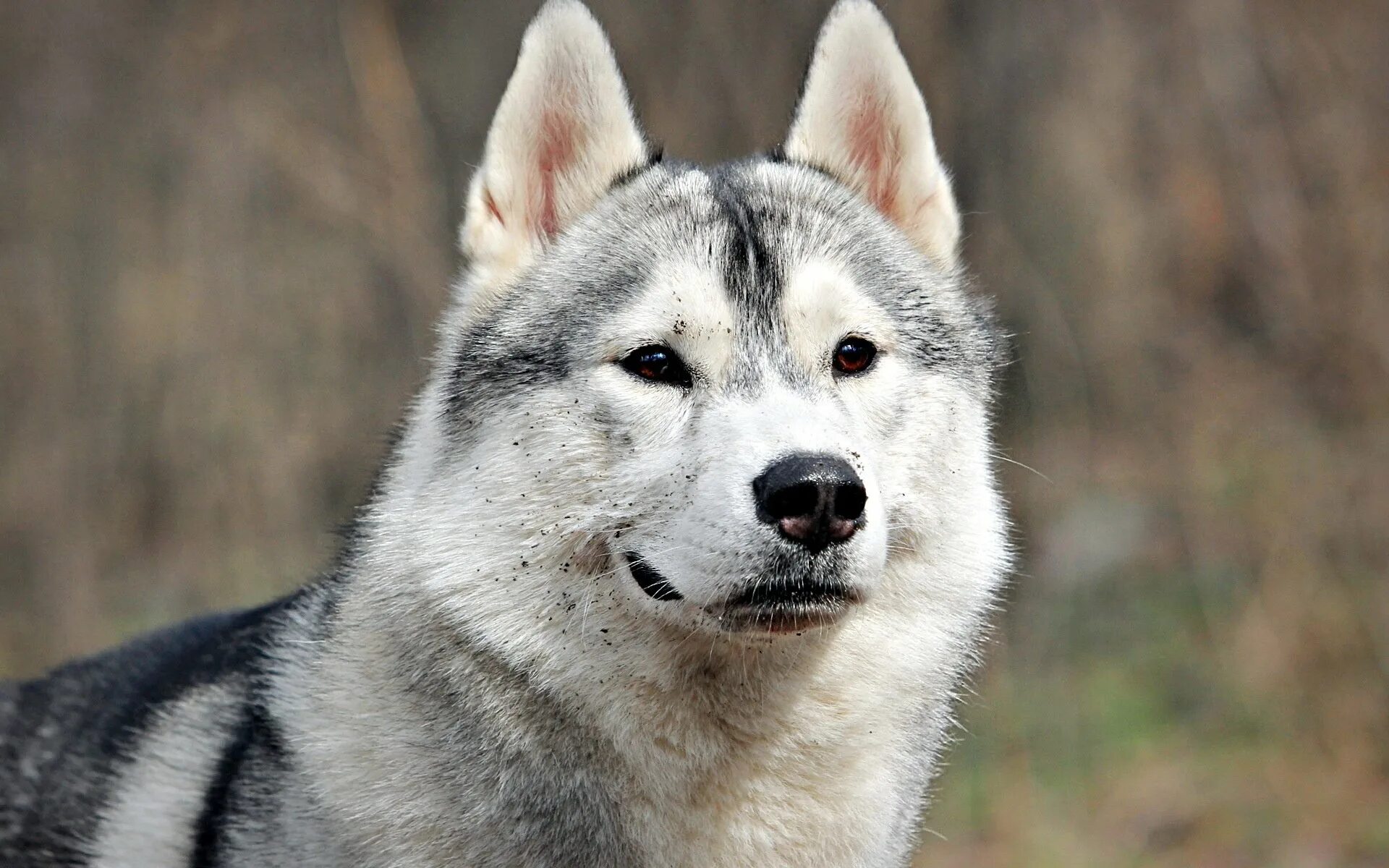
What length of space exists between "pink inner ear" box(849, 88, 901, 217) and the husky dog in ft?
0.43

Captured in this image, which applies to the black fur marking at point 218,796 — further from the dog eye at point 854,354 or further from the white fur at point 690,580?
the dog eye at point 854,354

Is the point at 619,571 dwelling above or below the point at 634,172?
below

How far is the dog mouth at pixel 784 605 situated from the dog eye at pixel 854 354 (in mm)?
579

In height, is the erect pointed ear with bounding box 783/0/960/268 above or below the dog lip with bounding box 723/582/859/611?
above

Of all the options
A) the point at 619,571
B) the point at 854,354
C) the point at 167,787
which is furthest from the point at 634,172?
the point at 167,787

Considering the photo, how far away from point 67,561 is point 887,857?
27.3ft

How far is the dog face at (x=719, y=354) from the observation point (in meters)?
2.77

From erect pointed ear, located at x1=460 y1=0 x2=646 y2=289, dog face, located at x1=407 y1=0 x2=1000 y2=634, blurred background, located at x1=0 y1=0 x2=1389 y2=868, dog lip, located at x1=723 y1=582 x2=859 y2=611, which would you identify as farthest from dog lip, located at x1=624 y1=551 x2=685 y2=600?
blurred background, located at x1=0 y1=0 x2=1389 y2=868

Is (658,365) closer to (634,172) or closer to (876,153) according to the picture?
(634,172)

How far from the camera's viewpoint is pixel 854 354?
3.16 m

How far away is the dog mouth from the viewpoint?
2.76 meters

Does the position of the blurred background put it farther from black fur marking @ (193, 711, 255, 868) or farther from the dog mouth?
black fur marking @ (193, 711, 255, 868)

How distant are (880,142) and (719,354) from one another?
1006 millimetres

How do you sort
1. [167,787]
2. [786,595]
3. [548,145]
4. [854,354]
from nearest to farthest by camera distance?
[786,595] → [854,354] → [167,787] → [548,145]
